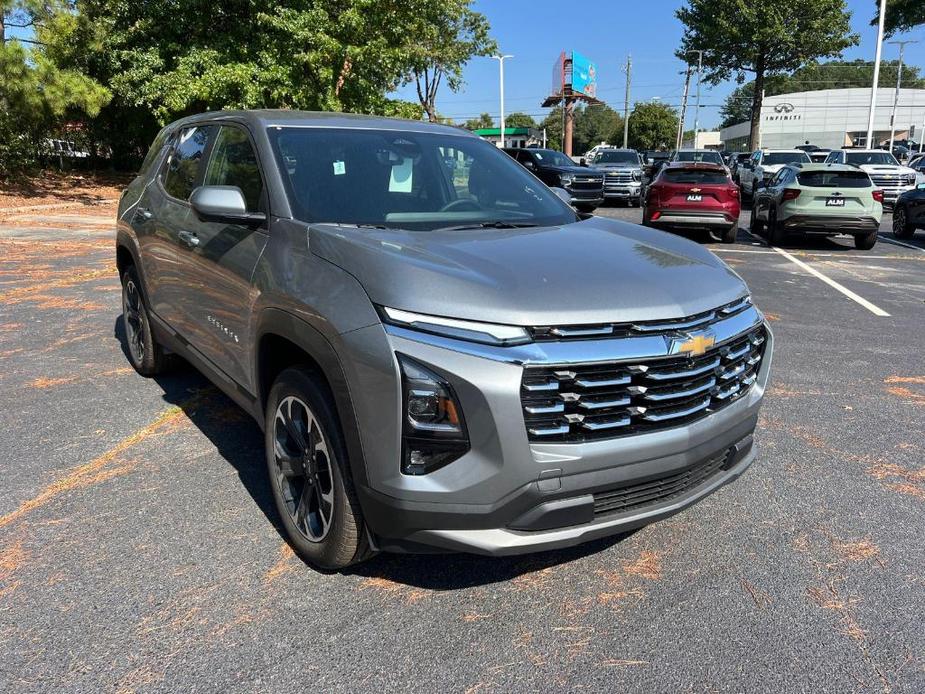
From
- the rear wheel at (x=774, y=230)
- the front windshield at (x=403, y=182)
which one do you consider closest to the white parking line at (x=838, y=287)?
the rear wheel at (x=774, y=230)

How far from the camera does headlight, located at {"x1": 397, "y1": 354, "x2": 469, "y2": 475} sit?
228 cm

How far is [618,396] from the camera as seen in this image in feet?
7.88

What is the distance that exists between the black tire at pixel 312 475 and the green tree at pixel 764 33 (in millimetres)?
46047

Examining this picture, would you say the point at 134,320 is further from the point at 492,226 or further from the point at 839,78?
the point at 839,78

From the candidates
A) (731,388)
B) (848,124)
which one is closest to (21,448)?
(731,388)

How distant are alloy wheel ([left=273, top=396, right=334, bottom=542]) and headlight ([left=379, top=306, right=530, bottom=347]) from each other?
62 cm

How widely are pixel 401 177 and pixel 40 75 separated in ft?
58.2

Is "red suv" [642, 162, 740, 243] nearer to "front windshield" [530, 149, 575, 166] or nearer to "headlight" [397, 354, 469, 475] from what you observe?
"front windshield" [530, 149, 575, 166]

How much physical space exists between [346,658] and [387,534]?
0.44 m

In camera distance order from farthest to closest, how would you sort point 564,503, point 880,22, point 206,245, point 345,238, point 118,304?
point 880,22 → point 118,304 → point 206,245 → point 345,238 → point 564,503

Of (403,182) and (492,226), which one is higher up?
(403,182)

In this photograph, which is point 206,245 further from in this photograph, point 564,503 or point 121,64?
point 121,64

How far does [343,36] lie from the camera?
1873 cm

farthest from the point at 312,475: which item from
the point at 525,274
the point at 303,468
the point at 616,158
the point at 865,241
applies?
the point at 616,158
